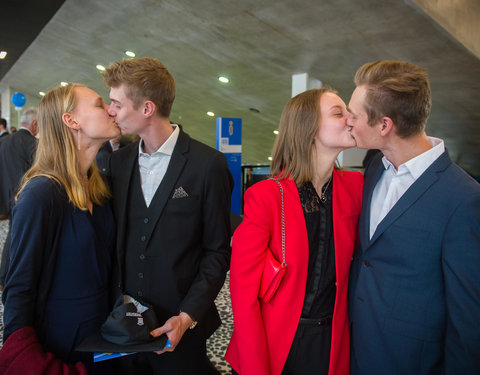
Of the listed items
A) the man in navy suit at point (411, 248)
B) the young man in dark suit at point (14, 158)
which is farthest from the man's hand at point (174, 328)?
the young man in dark suit at point (14, 158)

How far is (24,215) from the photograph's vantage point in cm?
139

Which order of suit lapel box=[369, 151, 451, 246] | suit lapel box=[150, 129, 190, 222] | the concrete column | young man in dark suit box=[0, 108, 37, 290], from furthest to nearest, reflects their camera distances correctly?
the concrete column
young man in dark suit box=[0, 108, 37, 290]
suit lapel box=[150, 129, 190, 222]
suit lapel box=[369, 151, 451, 246]

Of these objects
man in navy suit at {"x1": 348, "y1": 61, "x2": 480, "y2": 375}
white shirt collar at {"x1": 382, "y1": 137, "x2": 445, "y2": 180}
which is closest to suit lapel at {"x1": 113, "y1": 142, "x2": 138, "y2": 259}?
man in navy suit at {"x1": 348, "y1": 61, "x2": 480, "y2": 375}

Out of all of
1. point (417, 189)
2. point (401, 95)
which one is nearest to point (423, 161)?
point (417, 189)

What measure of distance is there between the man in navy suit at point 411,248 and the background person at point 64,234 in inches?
47.4

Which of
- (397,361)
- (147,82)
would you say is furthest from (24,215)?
(397,361)

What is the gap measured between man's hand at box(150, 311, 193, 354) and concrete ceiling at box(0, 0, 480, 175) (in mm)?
5486

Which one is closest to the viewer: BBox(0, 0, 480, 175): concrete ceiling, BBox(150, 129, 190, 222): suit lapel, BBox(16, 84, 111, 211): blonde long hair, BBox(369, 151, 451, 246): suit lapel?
BBox(369, 151, 451, 246): suit lapel

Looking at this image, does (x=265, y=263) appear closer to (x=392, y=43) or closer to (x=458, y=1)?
(x=392, y=43)

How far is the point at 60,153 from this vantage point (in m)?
1.65

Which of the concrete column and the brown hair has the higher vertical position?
the concrete column

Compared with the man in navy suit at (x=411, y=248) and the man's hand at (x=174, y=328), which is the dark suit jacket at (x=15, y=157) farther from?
the man in navy suit at (x=411, y=248)

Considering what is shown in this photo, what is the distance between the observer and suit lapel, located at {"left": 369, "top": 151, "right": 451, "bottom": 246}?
1.34 metres

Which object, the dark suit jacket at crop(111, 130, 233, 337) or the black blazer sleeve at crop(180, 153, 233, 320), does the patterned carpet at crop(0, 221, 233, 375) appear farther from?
the black blazer sleeve at crop(180, 153, 233, 320)
